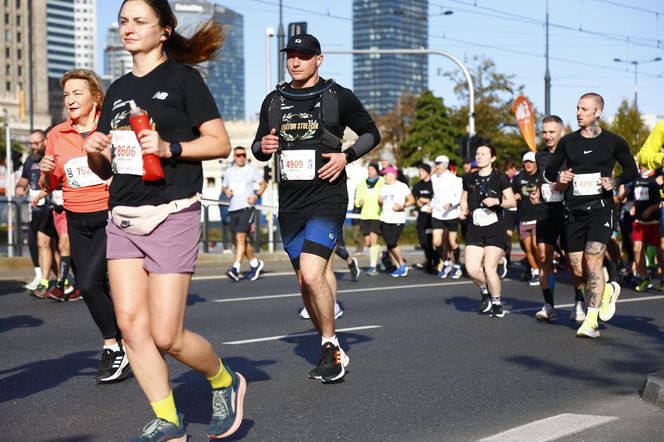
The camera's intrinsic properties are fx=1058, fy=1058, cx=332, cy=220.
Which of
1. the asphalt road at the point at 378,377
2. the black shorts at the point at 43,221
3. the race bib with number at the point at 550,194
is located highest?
the race bib with number at the point at 550,194

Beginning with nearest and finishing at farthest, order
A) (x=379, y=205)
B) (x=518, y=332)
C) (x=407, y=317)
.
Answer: (x=518, y=332), (x=407, y=317), (x=379, y=205)

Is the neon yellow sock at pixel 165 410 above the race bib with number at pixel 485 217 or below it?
below

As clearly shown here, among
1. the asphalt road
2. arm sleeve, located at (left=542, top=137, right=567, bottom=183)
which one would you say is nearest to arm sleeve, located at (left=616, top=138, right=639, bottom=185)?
arm sleeve, located at (left=542, top=137, right=567, bottom=183)

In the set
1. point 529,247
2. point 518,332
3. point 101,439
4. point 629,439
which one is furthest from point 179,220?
point 529,247

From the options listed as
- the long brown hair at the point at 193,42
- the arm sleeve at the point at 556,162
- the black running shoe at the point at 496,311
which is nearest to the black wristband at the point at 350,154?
the long brown hair at the point at 193,42

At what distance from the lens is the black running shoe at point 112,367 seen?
6859 mm

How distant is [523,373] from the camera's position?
7254mm

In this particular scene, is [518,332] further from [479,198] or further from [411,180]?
[411,180]

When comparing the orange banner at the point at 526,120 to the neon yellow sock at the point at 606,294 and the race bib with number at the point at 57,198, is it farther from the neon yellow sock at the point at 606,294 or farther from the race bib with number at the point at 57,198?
the neon yellow sock at the point at 606,294

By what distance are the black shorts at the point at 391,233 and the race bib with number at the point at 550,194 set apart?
8091 millimetres

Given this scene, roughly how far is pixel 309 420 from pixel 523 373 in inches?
85.4

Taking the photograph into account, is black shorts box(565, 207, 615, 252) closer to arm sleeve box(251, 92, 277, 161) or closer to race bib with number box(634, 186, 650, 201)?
arm sleeve box(251, 92, 277, 161)

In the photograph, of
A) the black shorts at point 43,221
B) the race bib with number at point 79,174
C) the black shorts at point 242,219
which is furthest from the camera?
the black shorts at point 242,219

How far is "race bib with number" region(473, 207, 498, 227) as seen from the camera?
36.1 feet
